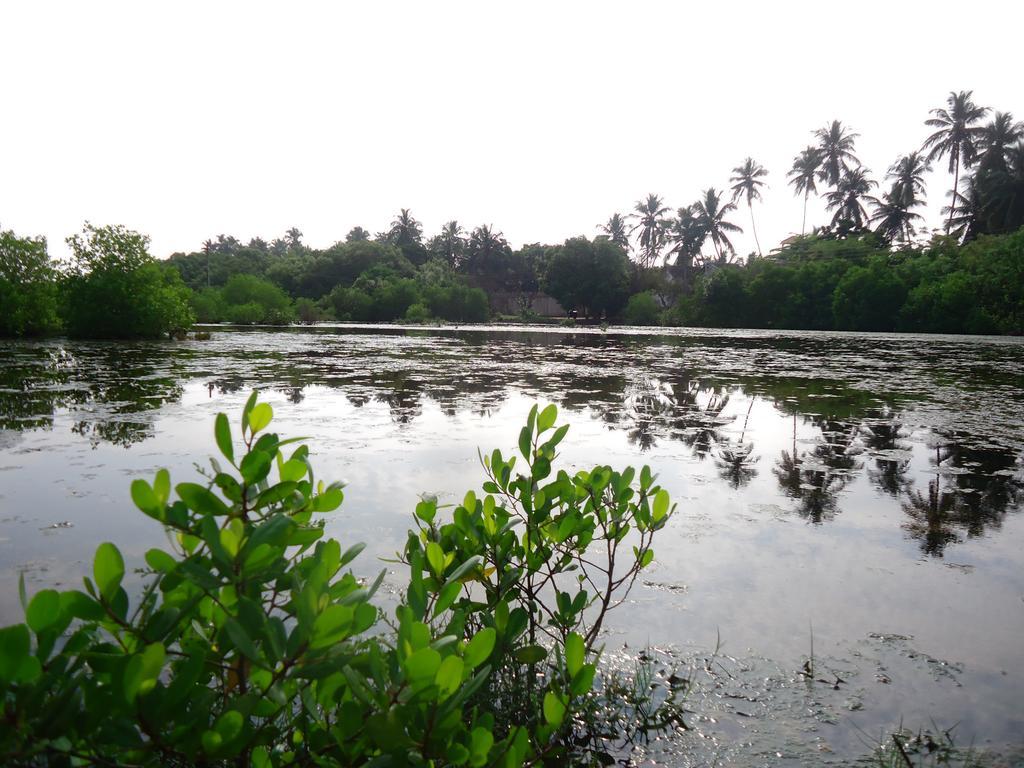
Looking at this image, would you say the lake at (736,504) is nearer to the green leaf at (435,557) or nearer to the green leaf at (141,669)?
the green leaf at (435,557)

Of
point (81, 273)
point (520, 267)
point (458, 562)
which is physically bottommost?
point (458, 562)

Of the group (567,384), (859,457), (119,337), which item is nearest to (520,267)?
(119,337)

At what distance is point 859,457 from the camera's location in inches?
221

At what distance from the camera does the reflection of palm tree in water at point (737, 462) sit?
4965 millimetres

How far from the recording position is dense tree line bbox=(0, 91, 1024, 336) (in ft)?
68.6

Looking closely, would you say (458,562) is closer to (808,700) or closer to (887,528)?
(808,700)

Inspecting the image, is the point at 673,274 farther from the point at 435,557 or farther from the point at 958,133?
the point at 435,557

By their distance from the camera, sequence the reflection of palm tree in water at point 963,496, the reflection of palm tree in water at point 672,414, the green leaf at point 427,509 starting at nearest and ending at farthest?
the green leaf at point 427,509
the reflection of palm tree in water at point 963,496
the reflection of palm tree in water at point 672,414

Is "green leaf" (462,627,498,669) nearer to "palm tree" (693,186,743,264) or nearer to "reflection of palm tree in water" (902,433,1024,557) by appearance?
"reflection of palm tree in water" (902,433,1024,557)

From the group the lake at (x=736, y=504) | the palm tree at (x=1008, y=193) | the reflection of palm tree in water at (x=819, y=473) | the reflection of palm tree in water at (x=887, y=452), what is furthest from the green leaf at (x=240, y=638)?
the palm tree at (x=1008, y=193)

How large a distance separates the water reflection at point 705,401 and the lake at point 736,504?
0.05 meters

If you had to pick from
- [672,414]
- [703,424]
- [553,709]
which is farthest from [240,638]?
[672,414]

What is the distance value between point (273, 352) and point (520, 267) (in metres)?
48.8

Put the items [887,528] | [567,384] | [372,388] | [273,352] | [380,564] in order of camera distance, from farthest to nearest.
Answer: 1. [273,352]
2. [567,384]
3. [372,388]
4. [887,528]
5. [380,564]
